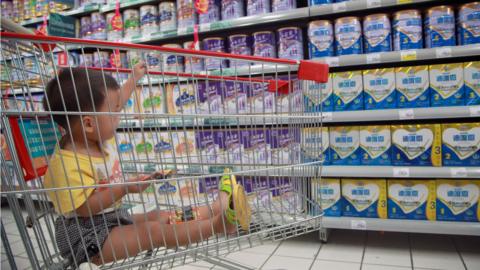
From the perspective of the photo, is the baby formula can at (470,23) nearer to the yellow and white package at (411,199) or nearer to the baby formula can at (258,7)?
the yellow and white package at (411,199)

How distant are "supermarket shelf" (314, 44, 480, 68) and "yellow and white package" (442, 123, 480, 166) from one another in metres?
0.38

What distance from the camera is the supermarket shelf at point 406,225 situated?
1.84m

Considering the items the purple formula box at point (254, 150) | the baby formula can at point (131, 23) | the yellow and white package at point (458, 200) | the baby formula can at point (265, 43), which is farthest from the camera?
the baby formula can at point (131, 23)

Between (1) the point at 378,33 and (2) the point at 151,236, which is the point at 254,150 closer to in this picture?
(2) the point at 151,236

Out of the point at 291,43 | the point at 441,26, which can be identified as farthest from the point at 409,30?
the point at 291,43

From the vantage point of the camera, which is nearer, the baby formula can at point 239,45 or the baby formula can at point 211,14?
the baby formula can at point 239,45

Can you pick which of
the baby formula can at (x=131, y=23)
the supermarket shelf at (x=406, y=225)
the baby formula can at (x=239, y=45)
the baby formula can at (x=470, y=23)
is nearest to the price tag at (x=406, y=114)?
the baby formula can at (x=470, y=23)

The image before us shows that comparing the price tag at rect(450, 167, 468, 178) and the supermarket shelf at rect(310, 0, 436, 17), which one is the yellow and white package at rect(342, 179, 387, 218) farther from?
the supermarket shelf at rect(310, 0, 436, 17)

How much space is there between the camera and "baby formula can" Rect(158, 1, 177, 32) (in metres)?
2.56

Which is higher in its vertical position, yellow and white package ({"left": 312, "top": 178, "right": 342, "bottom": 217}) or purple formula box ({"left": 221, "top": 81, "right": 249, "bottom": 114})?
purple formula box ({"left": 221, "top": 81, "right": 249, "bottom": 114})

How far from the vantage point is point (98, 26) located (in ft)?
9.69

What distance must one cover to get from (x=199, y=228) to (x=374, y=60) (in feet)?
4.77

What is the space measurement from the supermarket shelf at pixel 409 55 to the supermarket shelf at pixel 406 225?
888mm

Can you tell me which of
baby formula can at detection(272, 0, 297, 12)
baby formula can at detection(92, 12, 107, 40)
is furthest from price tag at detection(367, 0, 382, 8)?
baby formula can at detection(92, 12, 107, 40)
